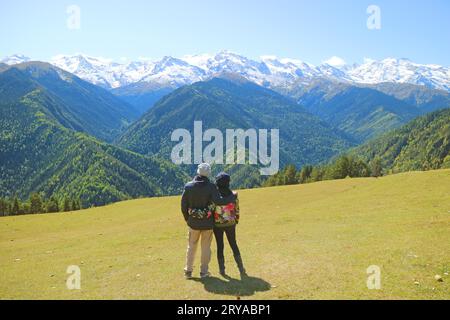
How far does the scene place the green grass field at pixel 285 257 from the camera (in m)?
15.3

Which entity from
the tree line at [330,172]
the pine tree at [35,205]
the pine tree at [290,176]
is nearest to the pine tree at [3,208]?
the pine tree at [35,205]

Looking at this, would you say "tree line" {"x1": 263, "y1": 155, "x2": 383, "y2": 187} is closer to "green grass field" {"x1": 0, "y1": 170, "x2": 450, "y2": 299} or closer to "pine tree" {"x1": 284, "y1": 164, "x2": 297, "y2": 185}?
"pine tree" {"x1": 284, "y1": 164, "x2": 297, "y2": 185}

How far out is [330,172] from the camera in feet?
304

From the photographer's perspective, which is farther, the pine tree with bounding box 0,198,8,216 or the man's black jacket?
the pine tree with bounding box 0,198,8,216

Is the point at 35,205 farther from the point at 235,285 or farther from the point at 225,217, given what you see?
the point at 235,285

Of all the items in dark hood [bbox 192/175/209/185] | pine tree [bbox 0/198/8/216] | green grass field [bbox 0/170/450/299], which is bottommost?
pine tree [bbox 0/198/8/216]

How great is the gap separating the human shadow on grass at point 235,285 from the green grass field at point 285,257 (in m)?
0.04

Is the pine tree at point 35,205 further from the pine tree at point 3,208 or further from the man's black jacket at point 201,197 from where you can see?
the man's black jacket at point 201,197

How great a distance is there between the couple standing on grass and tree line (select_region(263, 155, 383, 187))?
76377 mm

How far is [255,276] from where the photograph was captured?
56.3 feet

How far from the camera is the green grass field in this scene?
1526 centimetres

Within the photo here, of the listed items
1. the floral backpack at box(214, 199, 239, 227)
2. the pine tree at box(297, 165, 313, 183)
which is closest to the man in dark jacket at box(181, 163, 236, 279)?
the floral backpack at box(214, 199, 239, 227)

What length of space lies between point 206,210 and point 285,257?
594cm
